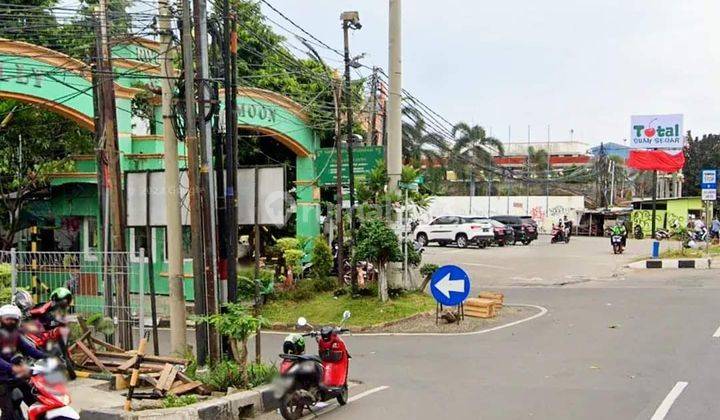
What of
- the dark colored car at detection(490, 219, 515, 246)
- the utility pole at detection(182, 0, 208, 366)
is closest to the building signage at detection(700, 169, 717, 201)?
the dark colored car at detection(490, 219, 515, 246)

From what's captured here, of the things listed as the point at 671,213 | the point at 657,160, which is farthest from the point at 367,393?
the point at 671,213

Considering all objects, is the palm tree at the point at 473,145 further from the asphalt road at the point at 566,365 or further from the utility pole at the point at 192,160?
the utility pole at the point at 192,160

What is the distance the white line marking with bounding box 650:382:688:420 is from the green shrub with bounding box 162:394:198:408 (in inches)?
198

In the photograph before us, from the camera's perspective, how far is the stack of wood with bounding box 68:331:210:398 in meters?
8.45

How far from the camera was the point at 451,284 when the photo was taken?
14.1 meters

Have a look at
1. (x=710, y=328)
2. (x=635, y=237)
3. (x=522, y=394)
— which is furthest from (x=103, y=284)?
(x=635, y=237)

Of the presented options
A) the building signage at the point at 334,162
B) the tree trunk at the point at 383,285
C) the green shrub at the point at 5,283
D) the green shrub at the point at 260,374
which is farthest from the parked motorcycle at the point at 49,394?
the building signage at the point at 334,162

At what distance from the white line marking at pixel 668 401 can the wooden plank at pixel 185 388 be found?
516 cm

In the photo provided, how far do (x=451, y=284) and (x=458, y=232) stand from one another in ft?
82.5

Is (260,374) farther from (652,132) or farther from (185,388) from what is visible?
(652,132)

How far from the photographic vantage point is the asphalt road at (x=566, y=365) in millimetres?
8047

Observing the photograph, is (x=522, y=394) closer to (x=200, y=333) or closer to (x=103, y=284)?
(x=200, y=333)

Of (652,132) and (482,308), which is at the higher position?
(652,132)

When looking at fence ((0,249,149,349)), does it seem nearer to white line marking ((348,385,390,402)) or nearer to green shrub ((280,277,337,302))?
white line marking ((348,385,390,402))
